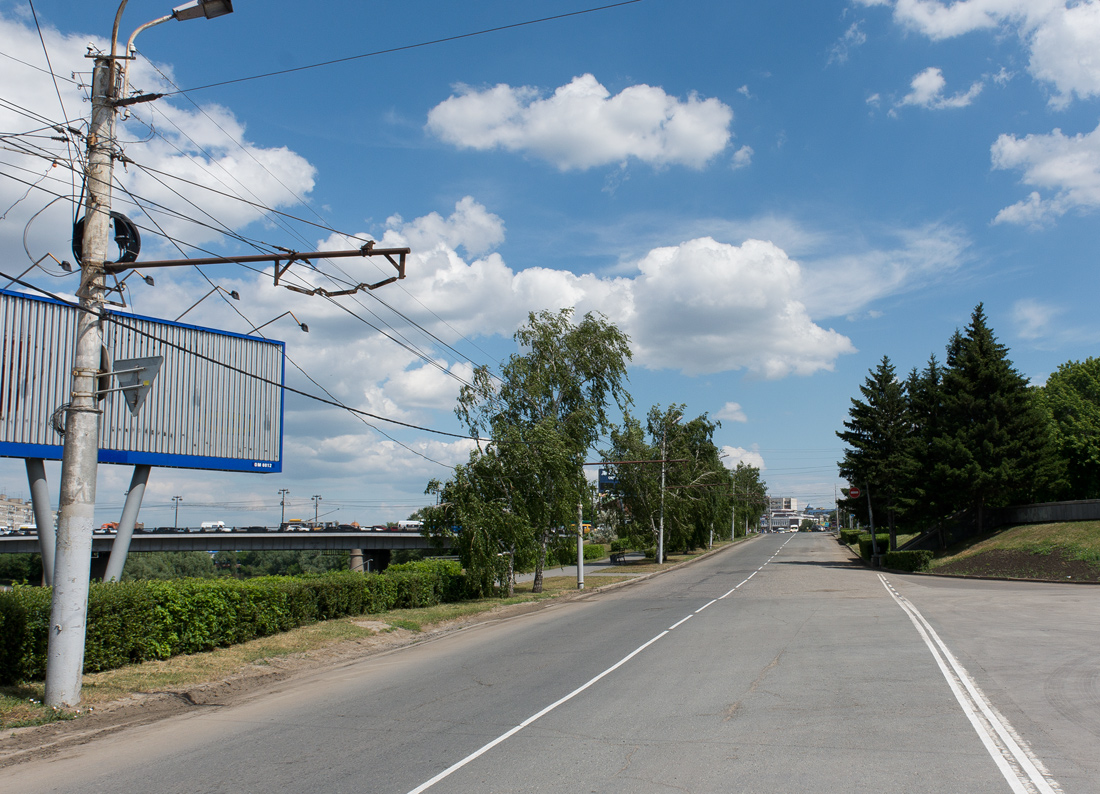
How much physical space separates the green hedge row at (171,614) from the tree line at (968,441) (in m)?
34.3

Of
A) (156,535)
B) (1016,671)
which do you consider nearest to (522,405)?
(1016,671)

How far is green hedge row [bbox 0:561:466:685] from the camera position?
10.5 m

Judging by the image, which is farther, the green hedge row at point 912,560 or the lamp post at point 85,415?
the green hedge row at point 912,560

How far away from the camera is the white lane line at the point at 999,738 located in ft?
19.5

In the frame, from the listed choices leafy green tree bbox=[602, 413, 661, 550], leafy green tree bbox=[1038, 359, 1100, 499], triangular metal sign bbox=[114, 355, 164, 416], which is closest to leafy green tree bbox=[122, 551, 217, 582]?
leafy green tree bbox=[602, 413, 661, 550]

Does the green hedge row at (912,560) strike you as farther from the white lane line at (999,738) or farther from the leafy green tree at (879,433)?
the white lane line at (999,738)

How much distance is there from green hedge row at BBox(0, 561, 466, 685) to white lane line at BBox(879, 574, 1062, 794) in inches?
469

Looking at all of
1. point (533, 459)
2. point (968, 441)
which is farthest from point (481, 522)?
point (968, 441)

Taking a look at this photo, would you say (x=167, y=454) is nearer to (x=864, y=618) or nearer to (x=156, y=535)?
(x=864, y=618)

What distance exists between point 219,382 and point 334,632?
9.96 metres

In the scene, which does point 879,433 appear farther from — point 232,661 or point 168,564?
A: point 168,564

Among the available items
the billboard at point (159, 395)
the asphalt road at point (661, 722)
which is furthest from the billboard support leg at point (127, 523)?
the asphalt road at point (661, 722)

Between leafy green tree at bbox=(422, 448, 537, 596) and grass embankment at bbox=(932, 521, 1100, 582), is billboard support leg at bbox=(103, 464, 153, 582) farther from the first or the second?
grass embankment at bbox=(932, 521, 1100, 582)

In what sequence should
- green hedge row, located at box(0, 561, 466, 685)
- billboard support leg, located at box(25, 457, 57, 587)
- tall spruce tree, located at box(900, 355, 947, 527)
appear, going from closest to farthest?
green hedge row, located at box(0, 561, 466, 685)
billboard support leg, located at box(25, 457, 57, 587)
tall spruce tree, located at box(900, 355, 947, 527)
